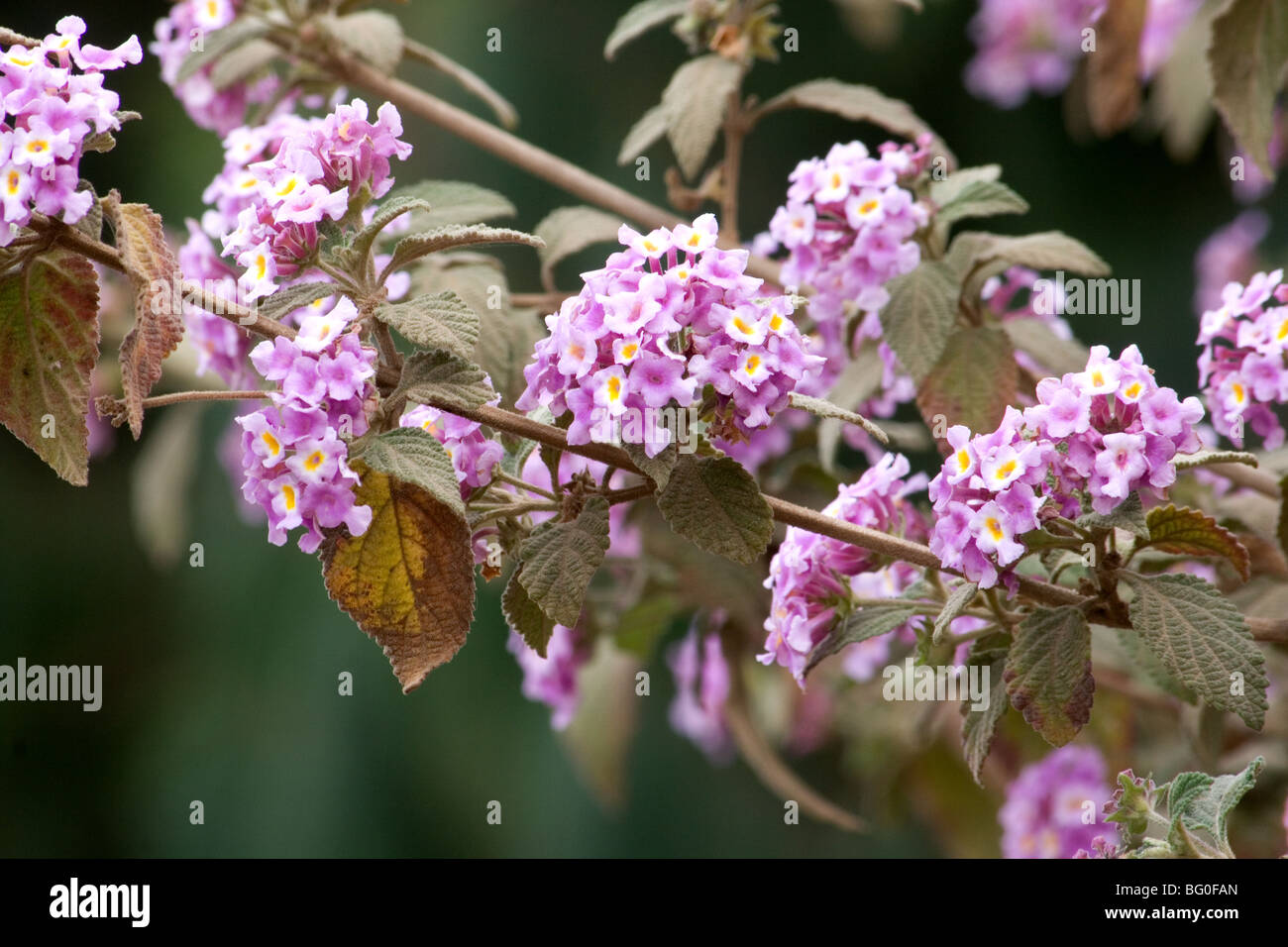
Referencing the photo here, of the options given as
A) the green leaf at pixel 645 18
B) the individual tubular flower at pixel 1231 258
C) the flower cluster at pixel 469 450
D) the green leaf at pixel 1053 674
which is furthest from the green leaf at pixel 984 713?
the individual tubular flower at pixel 1231 258

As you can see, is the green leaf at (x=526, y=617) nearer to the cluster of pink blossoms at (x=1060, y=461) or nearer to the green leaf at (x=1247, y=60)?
the cluster of pink blossoms at (x=1060, y=461)

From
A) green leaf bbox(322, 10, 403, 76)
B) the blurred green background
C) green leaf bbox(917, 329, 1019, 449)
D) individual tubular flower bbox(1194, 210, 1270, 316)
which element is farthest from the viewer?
the blurred green background

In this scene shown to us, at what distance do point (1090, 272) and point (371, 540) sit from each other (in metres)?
0.43

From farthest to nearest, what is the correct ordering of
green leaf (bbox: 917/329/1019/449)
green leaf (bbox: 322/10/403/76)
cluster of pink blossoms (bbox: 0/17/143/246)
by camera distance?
green leaf (bbox: 322/10/403/76)
green leaf (bbox: 917/329/1019/449)
cluster of pink blossoms (bbox: 0/17/143/246)

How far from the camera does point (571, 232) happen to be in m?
0.89

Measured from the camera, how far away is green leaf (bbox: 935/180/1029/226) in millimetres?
795

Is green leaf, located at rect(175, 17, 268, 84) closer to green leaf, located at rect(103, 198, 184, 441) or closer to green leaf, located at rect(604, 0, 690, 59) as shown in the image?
green leaf, located at rect(604, 0, 690, 59)

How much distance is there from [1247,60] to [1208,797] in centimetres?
44

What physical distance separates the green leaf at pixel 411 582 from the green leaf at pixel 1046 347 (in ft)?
1.29

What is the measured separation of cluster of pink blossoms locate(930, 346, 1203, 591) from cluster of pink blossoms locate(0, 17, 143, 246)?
0.35 meters

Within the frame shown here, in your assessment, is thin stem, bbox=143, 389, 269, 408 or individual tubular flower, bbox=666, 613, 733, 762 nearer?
thin stem, bbox=143, 389, 269, 408

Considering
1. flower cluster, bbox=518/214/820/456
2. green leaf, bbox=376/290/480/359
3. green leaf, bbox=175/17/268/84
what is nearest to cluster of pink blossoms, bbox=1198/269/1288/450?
flower cluster, bbox=518/214/820/456

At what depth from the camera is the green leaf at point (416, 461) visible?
1.78ft

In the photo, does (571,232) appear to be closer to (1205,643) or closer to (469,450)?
(469,450)
